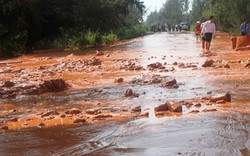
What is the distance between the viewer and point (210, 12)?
43875 mm

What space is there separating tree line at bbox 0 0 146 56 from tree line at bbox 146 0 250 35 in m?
8.80

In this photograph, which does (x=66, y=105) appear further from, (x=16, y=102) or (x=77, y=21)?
(x=77, y=21)

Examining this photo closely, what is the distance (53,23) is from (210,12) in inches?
891

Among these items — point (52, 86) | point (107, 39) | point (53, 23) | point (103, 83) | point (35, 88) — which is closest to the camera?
point (35, 88)

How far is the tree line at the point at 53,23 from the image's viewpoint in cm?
2316

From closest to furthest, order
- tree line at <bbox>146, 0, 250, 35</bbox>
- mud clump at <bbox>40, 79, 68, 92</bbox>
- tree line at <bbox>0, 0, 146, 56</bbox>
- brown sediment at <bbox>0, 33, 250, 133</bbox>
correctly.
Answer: brown sediment at <bbox>0, 33, 250, 133</bbox> < mud clump at <bbox>40, 79, 68, 92</bbox> < tree line at <bbox>0, 0, 146, 56</bbox> < tree line at <bbox>146, 0, 250, 35</bbox>

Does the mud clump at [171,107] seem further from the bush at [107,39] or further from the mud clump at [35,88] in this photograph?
the bush at [107,39]

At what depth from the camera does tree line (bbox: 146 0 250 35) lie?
26.8m

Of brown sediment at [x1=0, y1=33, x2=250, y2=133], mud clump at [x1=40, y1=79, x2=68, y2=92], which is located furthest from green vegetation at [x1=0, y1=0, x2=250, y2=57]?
mud clump at [x1=40, y1=79, x2=68, y2=92]

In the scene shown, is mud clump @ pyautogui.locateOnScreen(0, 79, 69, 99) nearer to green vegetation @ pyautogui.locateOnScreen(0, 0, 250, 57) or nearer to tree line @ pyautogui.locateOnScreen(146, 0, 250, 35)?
green vegetation @ pyautogui.locateOnScreen(0, 0, 250, 57)

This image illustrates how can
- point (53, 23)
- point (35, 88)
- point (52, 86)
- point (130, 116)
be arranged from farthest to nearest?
point (53, 23), point (52, 86), point (35, 88), point (130, 116)

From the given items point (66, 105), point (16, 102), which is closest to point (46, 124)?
point (66, 105)

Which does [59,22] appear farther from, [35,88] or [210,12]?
[210,12]

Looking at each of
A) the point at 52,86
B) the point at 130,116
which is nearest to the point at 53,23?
the point at 52,86
